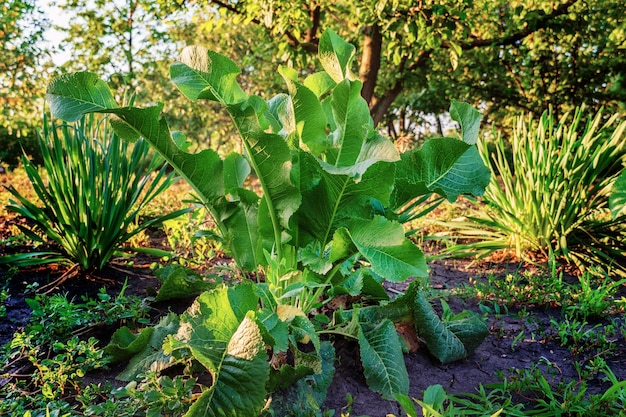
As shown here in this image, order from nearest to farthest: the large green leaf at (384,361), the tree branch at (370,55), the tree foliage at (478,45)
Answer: the large green leaf at (384,361), the tree foliage at (478,45), the tree branch at (370,55)

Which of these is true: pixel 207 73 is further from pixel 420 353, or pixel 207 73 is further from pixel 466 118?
pixel 420 353

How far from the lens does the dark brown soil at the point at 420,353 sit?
5.53ft

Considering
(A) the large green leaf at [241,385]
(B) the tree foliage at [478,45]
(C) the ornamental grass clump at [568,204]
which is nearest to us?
(A) the large green leaf at [241,385]

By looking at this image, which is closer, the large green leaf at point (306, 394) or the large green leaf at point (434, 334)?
the large green leaf at point (306, 394)

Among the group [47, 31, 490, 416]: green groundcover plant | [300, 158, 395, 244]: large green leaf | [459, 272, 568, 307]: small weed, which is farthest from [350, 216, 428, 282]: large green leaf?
[459, 272, 568, 307]: small weed

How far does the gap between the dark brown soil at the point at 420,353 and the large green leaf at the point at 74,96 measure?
878 millimetres

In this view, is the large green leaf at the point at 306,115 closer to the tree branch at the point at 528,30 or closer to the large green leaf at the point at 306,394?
the large green leaf at the point at 306,394

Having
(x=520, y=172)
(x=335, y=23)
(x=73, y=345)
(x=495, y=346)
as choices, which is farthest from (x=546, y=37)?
(x=73, y=345)

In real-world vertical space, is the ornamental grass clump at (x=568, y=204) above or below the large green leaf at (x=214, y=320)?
below

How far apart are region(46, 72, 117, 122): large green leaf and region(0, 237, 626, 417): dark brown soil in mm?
878

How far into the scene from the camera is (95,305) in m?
2.13

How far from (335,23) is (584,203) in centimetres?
658

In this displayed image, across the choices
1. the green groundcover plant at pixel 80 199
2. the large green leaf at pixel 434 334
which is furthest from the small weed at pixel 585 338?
the green groundcover plant at pixel 80 199

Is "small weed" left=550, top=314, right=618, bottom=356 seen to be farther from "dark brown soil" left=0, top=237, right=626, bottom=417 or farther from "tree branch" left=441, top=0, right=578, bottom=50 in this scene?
"tree branch" left=441, top=0, right=578, bottom=50
